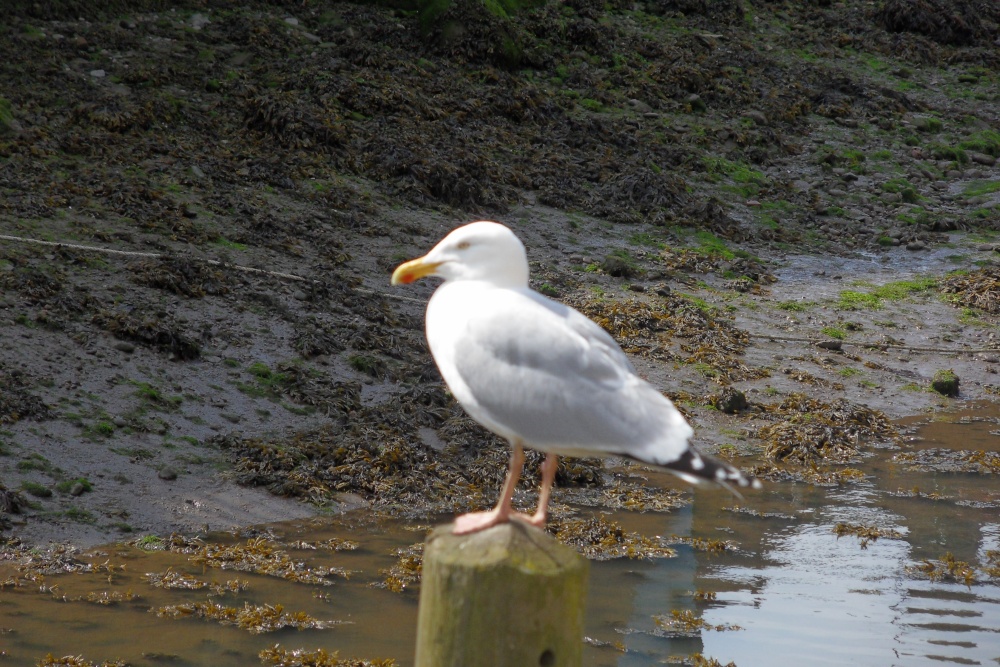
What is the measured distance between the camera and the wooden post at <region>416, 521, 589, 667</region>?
8.14 feet

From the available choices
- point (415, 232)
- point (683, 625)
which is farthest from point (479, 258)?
point (415, 232)

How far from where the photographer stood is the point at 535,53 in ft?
44.9

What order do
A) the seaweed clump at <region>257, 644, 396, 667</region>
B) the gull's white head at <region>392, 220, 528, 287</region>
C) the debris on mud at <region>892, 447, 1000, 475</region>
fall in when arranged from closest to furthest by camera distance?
the gull's white head at <region>392, 220, 528, 287</region>
the seaweed clump at <region>257, 644, 396, 667</region>
the debris on mud at <region>892, 447, 1000, 475</region>

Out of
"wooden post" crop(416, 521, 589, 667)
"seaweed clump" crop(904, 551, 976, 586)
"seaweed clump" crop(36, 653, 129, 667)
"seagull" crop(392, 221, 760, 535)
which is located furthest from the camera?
"seaweed clump" crop(904, 551, 976, 586)

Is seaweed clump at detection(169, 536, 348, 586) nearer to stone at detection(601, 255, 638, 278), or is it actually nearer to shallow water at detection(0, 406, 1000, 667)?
shallow water at detection(0, 406, 1000, 667)

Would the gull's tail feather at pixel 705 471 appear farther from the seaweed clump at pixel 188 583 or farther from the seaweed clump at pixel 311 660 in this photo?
the seaweed clump at pixel 188 583

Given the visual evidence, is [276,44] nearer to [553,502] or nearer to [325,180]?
[325,180]

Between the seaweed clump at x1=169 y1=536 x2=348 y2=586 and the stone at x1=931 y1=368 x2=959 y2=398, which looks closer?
the seaweed clump at x1=169 y1=536 x2=348 y2=586

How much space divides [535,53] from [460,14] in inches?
39.5

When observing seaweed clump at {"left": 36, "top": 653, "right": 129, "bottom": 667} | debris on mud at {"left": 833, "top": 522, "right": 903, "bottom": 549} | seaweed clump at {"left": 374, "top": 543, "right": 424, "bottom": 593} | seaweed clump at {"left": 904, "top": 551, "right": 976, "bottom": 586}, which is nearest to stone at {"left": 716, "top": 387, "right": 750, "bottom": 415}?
debris on mud at {"left": 833, "top": 522, "right": 903, "bottom": 549}

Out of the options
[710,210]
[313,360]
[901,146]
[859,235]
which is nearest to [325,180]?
[313,360]

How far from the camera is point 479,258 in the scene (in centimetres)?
317

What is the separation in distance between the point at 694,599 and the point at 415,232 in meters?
4.88

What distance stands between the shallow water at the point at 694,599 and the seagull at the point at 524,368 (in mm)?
2153
